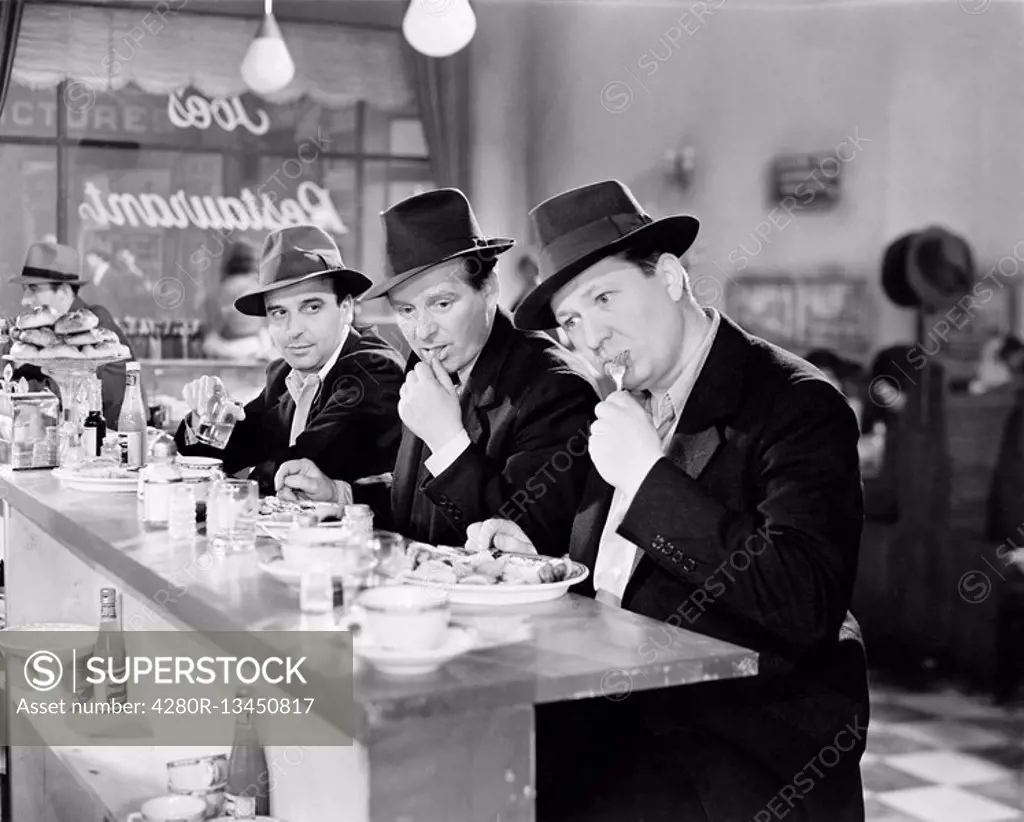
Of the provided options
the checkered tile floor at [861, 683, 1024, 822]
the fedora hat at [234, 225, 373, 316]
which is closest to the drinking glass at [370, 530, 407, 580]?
the fedora hat at [234, 225, 373, 316]

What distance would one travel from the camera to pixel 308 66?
9.31 m

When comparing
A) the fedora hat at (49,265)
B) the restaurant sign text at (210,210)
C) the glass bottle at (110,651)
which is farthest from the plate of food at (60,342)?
the restaurant sign text at (210,210)

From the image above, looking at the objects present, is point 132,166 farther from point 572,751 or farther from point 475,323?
point 572,751

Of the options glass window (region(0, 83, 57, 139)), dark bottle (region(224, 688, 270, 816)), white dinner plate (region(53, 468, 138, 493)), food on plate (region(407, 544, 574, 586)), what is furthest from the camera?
glass window (region(0, 83, 57, 139))

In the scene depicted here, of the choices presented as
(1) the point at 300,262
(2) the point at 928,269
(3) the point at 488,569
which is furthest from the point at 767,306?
(3) the point at 488,569

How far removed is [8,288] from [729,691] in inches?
304

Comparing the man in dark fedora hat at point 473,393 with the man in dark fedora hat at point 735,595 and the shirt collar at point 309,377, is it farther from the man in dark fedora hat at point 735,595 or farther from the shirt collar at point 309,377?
the shirt collar at point 309,377

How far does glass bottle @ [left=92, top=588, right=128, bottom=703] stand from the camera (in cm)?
291

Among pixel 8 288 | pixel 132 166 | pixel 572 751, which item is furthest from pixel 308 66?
pixel 572 751

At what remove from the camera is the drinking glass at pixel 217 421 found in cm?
344

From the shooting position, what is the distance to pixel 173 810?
2117mm

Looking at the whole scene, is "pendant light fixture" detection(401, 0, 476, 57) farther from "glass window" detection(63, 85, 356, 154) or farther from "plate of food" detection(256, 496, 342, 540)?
"plate of food" detection(256, 496, 342, 540)

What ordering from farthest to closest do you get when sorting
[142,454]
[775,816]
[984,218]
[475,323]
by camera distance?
[984,218] < [142,454] < [475,323] < [775,816]

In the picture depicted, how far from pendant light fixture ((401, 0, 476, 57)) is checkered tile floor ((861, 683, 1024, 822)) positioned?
142 inches
